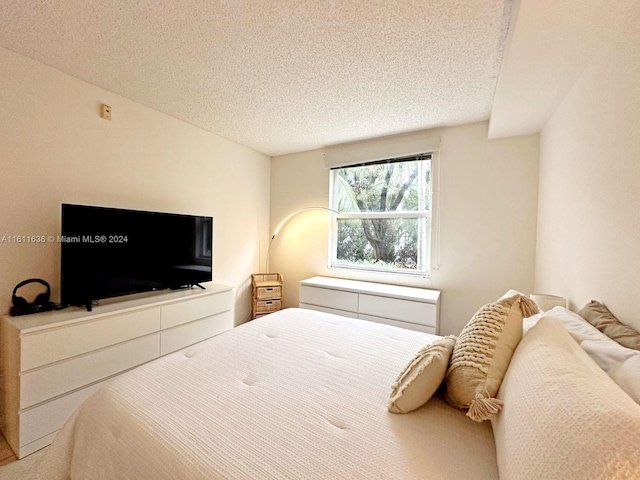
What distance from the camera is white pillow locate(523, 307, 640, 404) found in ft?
2.37

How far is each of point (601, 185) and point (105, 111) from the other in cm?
330

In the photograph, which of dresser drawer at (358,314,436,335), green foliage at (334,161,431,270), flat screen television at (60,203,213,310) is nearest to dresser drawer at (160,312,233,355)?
flat screen television at (60,203,213,310)

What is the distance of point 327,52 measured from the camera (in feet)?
5.48

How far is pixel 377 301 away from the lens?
2.74m

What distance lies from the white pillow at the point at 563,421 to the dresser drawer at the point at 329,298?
204cm

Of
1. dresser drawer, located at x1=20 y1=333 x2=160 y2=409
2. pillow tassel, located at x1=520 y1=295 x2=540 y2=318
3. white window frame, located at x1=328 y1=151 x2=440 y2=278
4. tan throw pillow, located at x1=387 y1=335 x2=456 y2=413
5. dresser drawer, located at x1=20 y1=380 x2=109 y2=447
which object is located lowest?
dresser drawer, located at x1=20 y1=380 x2=109 y2=447

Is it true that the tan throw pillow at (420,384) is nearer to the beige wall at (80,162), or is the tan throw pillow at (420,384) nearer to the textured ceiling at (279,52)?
the textured ceiling at (279,52)

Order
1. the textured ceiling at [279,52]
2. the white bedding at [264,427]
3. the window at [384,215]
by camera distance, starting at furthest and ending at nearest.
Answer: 1. the window at [384,215]
2. the textured ceiling at [279,52]
3. the white bedding at [264,427]

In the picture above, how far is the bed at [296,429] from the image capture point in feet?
2.06

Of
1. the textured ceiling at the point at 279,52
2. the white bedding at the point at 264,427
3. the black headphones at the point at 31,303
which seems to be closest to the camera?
the white bedding at the point at 264,427

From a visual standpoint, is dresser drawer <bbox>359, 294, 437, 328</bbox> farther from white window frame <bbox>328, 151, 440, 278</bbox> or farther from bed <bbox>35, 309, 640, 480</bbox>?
bed <bbox>35, 309, 640, 480</bbox>

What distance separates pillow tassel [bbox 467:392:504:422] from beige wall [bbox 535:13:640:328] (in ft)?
2.31

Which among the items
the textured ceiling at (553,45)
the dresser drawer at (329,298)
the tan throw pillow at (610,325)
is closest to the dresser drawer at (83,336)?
the dresser drawer at (329,298)

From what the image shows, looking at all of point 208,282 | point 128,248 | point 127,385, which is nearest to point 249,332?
point 127,385
